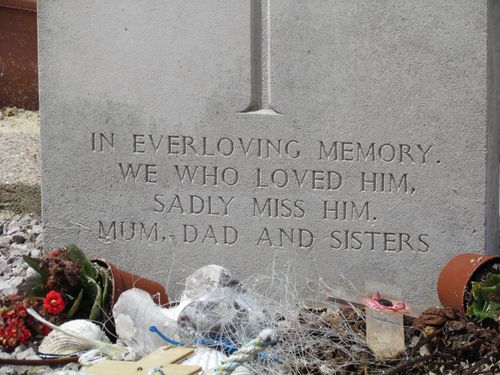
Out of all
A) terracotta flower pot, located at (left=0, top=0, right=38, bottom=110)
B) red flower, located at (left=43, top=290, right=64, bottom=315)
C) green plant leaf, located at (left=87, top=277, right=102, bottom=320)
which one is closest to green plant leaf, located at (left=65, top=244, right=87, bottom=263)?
green plant leaf, located at (left=87, top=277, right=102, bottom=320)

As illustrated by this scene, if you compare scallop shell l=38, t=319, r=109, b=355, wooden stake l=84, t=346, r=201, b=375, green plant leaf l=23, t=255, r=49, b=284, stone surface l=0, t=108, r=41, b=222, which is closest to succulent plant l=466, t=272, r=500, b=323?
wooden stake l=84, t=346, r=201, b=375

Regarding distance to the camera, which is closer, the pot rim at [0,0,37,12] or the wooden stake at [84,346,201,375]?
the wooden stake at [84,346,201,375]

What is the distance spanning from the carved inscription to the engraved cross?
6.5 inches

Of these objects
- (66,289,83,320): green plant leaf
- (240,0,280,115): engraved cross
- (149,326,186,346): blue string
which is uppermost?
(240,0,280,115): engraved cross

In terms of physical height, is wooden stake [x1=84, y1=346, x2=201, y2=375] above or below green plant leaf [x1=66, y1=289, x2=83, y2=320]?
below

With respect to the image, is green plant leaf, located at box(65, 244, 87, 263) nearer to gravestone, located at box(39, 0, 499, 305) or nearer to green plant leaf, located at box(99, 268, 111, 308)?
green plant leaf, located at box(99, 268, 111, 308)

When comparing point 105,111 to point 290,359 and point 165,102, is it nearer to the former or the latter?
point 165,102

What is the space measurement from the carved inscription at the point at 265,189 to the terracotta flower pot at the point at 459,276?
28cm

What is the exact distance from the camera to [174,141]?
5129mm

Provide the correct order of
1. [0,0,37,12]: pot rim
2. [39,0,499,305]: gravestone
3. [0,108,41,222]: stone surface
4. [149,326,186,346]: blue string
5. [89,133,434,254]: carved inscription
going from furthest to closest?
1. [0,0,37,12]: pot rim
2. [0,108,41,222]: stone surface
3. [89,133,434,254]: carved inscription
4. [39,0,499,305]: gravestone
5. [149,326,186,346]: blue string

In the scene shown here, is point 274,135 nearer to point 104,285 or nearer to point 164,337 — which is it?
point 104,285

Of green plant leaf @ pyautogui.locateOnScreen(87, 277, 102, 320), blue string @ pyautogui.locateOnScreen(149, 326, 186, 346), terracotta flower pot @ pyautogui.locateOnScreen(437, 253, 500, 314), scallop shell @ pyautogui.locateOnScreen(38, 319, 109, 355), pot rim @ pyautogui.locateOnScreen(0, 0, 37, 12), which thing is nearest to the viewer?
blue string @ pyautogui.locateOnScreen(149, 326, 186, 346)

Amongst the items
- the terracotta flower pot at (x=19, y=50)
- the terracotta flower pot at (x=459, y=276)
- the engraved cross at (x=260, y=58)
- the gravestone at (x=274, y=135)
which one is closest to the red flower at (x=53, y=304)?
the gravestone at (x=274, y=135)

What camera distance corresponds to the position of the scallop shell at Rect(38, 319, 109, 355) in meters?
4.33
